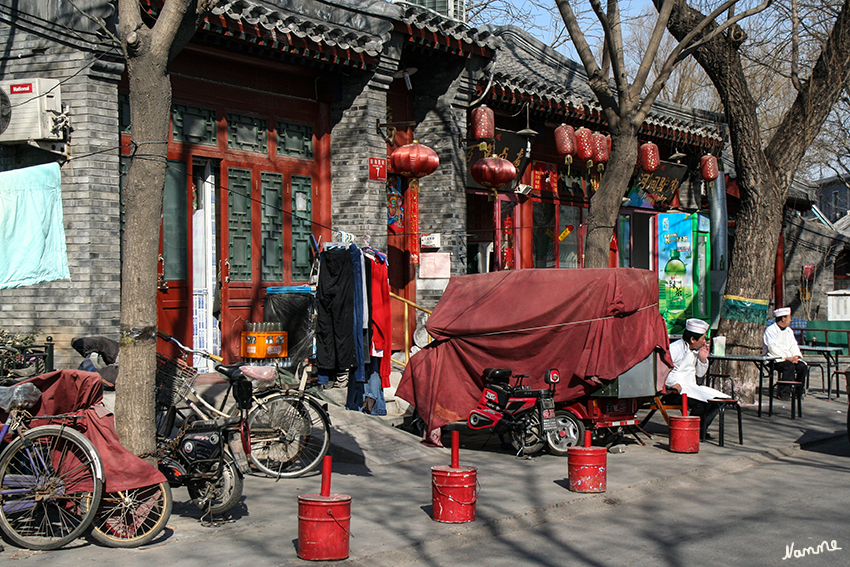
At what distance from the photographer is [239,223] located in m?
12.6

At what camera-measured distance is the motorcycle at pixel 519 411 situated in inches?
404

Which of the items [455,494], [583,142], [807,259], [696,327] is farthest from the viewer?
[807,259]

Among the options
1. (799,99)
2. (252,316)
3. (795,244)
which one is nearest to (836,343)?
(795,244)

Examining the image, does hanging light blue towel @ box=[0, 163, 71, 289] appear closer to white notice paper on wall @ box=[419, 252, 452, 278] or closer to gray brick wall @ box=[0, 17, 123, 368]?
gray brick wall @ box=[0, 17, 123, 368]

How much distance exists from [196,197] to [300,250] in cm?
191

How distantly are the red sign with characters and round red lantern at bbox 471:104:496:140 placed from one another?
7.10 ft

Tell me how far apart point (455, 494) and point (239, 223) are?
6.65 meters

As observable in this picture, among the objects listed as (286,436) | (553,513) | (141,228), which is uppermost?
(141,228)

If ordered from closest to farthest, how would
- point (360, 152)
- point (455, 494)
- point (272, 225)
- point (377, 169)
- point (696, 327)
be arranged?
point (455, 494) < point (696, 327) < point (272, 225) < point (360, 152) < point (377, 169)

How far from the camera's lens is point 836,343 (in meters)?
23.3

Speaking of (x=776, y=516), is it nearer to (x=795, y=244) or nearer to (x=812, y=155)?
(x=795, y=244)

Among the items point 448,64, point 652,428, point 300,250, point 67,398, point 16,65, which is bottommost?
point 652,428

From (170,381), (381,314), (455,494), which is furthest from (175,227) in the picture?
(455,494)

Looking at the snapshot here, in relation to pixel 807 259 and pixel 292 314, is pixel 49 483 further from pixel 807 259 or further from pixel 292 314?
pixel 807 259
